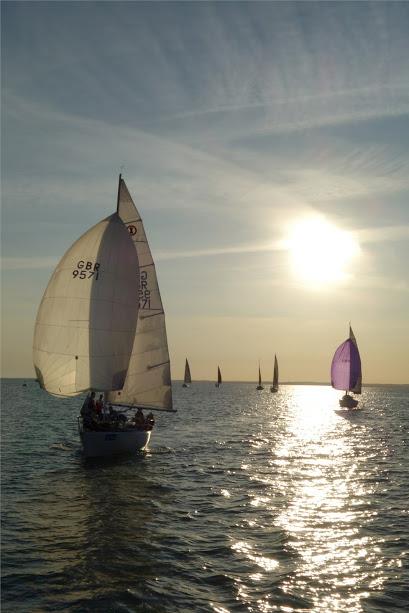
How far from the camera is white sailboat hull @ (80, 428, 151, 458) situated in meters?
32.1

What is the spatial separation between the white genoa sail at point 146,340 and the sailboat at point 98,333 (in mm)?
72

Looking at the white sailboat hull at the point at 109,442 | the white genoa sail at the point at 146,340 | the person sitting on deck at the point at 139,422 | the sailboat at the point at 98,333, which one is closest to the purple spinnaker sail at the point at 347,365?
the white genoa sail at the point at 146,340

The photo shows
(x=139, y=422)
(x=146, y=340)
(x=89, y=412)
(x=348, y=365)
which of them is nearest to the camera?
(x=89, y=412)

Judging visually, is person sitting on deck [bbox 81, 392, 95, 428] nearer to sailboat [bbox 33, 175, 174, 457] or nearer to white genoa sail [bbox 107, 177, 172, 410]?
sailboat [bbox 33, 175, 174, 457]

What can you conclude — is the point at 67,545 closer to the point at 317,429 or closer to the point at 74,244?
the point at 74,244

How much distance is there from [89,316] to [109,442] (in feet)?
26.0

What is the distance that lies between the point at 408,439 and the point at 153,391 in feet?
88.2

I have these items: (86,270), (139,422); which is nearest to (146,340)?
(139,422)

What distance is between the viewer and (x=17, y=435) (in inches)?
1866

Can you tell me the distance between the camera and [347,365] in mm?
88000

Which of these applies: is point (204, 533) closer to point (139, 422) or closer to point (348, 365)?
point (139, 422)

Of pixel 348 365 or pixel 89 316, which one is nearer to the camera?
pixel 89 316

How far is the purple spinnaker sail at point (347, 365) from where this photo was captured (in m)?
87.8

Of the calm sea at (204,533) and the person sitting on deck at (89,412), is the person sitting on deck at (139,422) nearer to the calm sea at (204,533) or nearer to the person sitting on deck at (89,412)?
the calm sea at (204,533)
